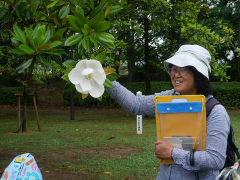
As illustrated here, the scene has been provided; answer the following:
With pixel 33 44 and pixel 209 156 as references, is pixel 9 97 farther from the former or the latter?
pixel 209 156

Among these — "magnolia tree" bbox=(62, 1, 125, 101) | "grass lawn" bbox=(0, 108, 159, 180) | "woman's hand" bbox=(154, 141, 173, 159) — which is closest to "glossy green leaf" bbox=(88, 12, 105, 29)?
"magnolia tree" bbox=(62, 1, 125, 101)

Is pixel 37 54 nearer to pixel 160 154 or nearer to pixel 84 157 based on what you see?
pixel 160 154

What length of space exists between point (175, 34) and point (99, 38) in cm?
995

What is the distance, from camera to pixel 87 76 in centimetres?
140

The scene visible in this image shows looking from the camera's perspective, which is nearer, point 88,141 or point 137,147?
point 137,147

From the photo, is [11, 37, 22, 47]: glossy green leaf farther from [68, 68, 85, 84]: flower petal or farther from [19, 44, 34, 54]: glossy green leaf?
[68, 68, 85, 84]: flower petal

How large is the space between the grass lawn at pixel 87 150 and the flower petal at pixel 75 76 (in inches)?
137

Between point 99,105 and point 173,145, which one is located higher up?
point 173,145

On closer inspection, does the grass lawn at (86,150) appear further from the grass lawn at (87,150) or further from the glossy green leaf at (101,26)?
the glossy green leaf at (101,26)

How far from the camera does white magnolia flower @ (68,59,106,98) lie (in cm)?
139

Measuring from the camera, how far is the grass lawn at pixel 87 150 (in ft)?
15.9

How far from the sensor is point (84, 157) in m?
5.79

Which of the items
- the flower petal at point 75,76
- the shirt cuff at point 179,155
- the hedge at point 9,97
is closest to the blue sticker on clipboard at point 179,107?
the shirt cuff at point 179,155

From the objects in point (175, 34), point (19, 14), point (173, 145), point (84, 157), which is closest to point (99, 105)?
point (175, 34)
